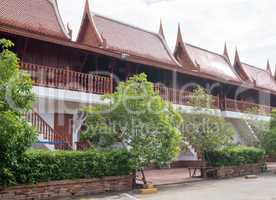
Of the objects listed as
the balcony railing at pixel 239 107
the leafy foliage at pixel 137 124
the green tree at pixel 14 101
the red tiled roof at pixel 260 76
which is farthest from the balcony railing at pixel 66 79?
the red tiled roof at pixel 260 76

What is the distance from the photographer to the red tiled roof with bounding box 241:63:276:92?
35.6 m

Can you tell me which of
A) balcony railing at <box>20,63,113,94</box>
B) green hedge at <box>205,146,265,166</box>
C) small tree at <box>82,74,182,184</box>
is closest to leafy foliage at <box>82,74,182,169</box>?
small tree at <box>82,74,182,184</box>

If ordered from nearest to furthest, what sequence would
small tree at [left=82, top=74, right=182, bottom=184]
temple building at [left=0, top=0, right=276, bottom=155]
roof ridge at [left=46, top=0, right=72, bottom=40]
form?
small tree at [left=82, top=74, right=182, bottom=184] < temple building at [left=0, top=0, right=276, bottom=155] < roof ridge at [left=46, top=0, right=72, bottom=40]

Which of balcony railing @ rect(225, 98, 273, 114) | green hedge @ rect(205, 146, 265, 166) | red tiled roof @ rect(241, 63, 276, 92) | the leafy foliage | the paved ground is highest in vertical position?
red tiled roof @ rect(241, 63, 276, 92)

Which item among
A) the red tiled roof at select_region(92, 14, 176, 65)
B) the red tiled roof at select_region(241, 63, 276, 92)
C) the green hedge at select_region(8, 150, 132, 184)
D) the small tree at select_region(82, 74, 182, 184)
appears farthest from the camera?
the red tiled roof at select_region(241, 63, 276, 92)

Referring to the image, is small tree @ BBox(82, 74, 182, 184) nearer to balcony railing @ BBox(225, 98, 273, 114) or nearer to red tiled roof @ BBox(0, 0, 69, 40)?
red tiled roof @ BBox(0, 0, 69, 40)

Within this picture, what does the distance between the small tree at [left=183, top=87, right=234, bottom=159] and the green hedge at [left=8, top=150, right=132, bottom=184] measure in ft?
14.5

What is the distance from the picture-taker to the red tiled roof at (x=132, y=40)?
74.6 feet

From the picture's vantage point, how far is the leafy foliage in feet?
47.3

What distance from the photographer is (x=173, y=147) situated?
14930mm

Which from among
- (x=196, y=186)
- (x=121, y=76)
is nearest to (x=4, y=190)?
(x=196, y=186)

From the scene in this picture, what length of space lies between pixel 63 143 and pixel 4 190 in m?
3.82

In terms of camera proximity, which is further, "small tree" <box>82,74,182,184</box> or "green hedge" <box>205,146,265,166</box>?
"green hedge" <box>205,146,265,166</box>

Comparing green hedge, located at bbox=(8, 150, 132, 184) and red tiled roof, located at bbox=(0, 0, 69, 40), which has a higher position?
red tiled roof, located at bbox=(0, 0, 69, 40)
